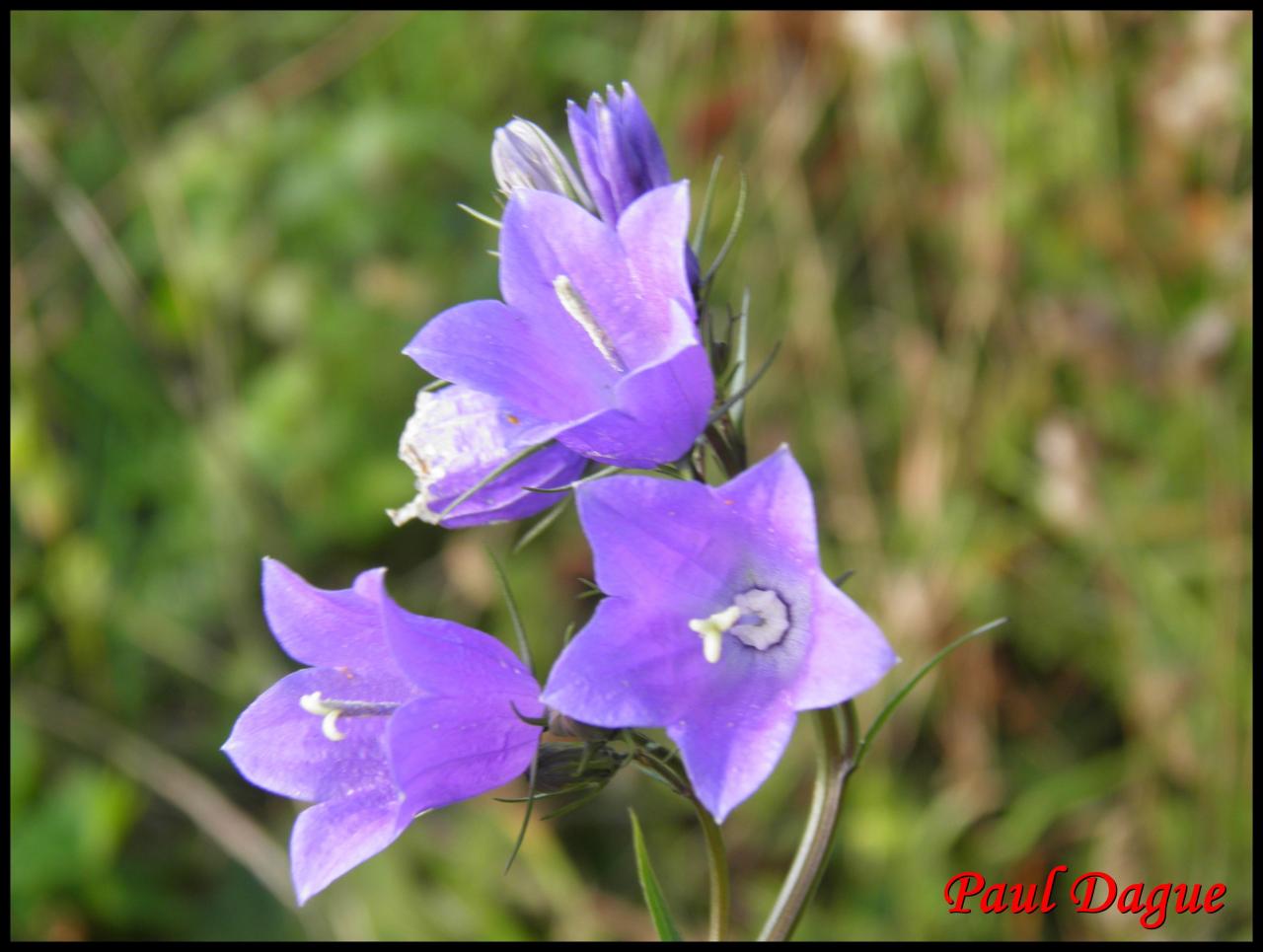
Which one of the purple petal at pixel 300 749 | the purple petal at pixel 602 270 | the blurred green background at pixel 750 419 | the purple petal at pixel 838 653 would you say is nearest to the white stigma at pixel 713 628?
the purple petal at pixel 838 653

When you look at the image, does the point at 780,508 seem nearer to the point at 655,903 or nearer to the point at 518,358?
the point at 518,358

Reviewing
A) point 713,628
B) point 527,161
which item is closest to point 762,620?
point 713,628

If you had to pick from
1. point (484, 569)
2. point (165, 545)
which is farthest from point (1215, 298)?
point (165, 545)

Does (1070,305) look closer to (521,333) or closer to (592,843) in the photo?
(592,843)

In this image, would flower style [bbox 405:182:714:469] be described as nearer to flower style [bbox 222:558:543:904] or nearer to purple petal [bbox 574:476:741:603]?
purple petal [bbox 574:476:741:603]

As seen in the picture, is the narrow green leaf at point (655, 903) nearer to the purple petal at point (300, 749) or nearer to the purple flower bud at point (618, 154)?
the purple petal at point (300, 749)
